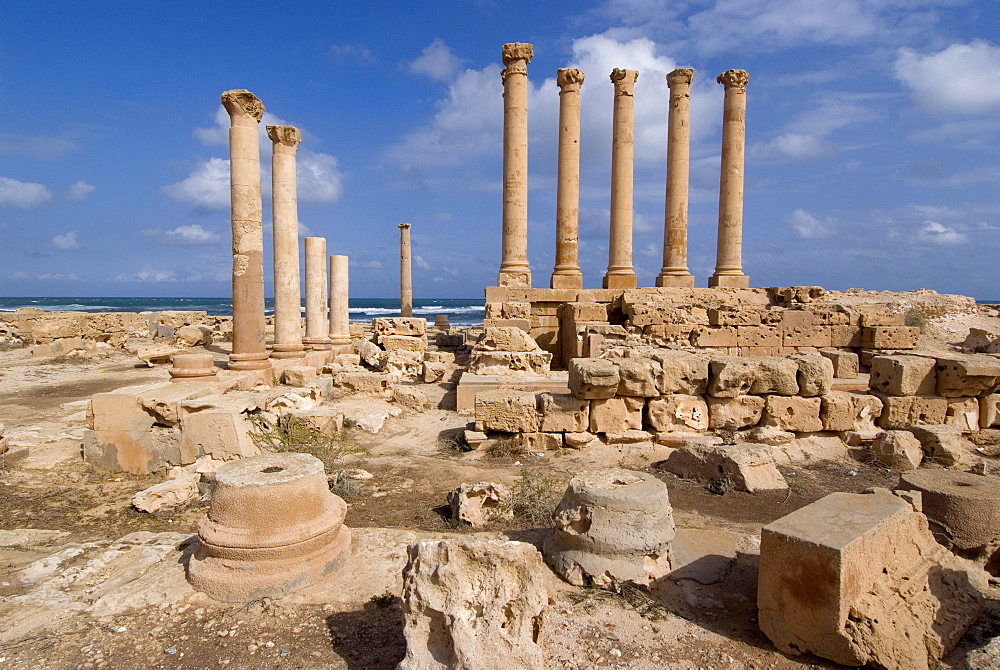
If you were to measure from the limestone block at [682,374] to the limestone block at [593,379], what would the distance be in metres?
0.65

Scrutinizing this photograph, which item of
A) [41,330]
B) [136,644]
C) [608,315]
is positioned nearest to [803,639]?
[136,644]

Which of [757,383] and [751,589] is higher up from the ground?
[757,383]

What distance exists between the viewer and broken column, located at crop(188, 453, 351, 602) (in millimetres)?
3762

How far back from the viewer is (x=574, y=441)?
7.28 metres

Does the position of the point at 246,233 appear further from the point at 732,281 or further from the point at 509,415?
the point at 732,281

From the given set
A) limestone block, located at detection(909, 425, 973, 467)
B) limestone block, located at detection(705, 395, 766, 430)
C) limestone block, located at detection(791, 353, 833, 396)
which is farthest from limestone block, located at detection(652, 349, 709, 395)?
limestone block, located at detection(909, 425, 973, 467)

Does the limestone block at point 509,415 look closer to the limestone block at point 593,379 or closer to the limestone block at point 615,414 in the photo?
the limestone block at point 593,379

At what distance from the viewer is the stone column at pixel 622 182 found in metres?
16.9

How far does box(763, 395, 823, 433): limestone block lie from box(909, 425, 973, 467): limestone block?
3.67 feet

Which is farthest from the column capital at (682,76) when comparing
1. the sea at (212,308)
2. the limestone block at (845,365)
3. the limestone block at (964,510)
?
the sea at (212,308)

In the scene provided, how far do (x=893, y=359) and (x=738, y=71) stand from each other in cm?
1291

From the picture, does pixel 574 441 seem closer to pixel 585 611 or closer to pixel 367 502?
pixel 367 502

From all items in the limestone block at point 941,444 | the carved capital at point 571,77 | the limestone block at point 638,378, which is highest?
the carved capital at point 571,77

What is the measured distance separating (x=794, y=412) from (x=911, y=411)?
1628 mm
